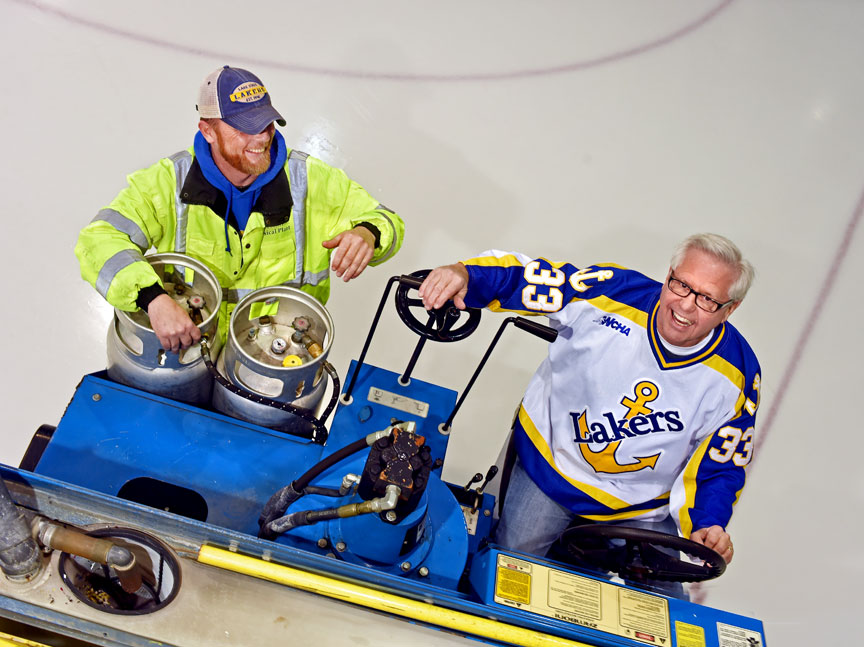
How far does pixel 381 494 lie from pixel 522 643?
1.14 ft

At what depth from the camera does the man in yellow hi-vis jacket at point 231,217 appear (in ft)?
5.58

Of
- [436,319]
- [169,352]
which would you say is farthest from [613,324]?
[169,352]

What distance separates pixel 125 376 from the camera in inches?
71.7

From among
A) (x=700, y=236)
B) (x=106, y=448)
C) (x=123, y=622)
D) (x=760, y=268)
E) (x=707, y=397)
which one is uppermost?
(x=760, y=268)

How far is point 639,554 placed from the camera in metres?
1.79

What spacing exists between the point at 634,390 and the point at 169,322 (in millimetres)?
1141

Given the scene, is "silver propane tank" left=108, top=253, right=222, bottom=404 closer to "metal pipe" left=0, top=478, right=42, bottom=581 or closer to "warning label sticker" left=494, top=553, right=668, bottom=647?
"metal pipe" left=0, top=478, right=42, bottom=581

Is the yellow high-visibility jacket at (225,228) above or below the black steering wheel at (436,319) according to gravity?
above

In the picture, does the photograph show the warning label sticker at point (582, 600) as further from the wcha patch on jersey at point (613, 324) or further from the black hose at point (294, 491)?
the wcha patch on jersey at point (613, 324)

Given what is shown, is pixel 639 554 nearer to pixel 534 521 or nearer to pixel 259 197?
pixel 534 521

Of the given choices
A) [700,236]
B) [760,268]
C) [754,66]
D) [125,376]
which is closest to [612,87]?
[754,66]

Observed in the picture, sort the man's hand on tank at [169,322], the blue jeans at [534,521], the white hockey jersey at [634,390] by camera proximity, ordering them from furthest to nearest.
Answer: the blue jeans at [534,521], the white hockey jersey at [634,390], the man's hand on tank at [169,322]

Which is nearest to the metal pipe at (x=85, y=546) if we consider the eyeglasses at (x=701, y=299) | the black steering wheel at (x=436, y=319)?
the black steering wheel at (x=436, y=319)

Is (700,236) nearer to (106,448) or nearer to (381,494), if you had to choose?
(381,494)
